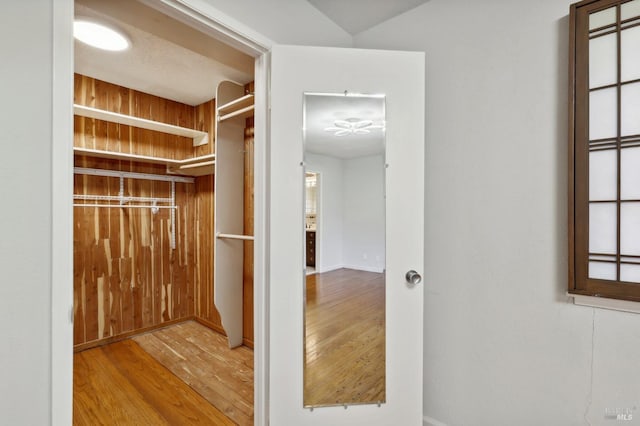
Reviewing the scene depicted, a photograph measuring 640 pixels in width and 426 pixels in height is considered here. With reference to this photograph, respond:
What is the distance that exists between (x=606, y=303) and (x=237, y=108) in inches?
105

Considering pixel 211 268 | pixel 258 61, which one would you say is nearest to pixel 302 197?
pixel 258 61

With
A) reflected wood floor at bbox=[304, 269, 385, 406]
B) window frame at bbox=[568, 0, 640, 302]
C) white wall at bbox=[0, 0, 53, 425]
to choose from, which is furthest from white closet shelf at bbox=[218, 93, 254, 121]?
window frame at bbox=[568, 0, 640, 302]

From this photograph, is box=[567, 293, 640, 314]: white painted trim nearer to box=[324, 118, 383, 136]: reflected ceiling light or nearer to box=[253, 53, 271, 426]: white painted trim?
box=[324, 118, 383, 136]: reflected ceiling light

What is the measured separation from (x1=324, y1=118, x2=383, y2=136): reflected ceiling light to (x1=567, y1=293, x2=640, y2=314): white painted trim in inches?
46.6

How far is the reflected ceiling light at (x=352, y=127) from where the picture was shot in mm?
1480

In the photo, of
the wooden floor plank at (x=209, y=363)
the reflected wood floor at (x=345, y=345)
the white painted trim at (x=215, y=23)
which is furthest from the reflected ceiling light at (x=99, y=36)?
the wooden floor plank at (x=209, y=363)

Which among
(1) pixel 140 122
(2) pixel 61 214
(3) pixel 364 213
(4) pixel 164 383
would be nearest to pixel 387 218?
(3) pixel 364 213

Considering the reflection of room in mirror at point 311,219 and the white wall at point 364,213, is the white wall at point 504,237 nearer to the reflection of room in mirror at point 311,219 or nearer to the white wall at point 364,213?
the white wall at point 364,213

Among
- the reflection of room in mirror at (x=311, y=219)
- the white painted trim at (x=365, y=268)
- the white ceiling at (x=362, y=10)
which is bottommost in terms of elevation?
the white painted trim at (x=365, y=268)

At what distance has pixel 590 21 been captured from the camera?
1.18m

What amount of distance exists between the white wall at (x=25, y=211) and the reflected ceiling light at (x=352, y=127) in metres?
1.10

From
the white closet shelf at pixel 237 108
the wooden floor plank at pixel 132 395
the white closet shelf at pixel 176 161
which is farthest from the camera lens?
the white closet shelf at pixel 176 161

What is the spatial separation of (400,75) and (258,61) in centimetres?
77

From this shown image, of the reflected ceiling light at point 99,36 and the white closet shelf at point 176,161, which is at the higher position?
the reflected ceiling light at point 99,36
